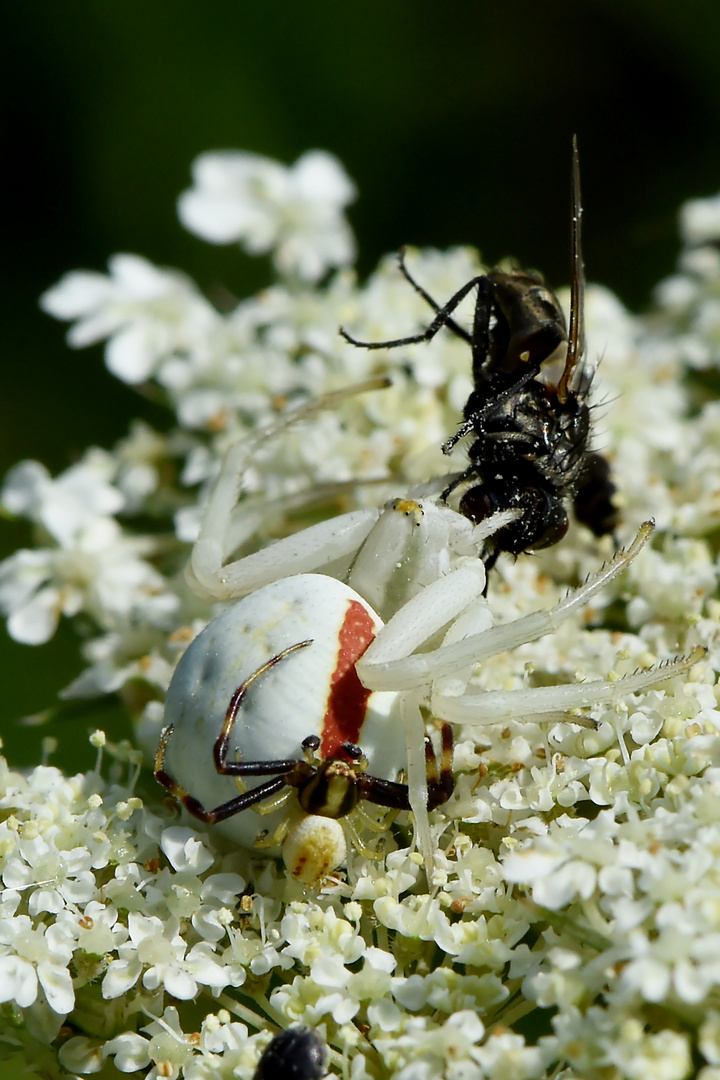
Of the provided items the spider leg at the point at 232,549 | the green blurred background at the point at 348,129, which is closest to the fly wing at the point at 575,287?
the spider leg at the point at 232,549

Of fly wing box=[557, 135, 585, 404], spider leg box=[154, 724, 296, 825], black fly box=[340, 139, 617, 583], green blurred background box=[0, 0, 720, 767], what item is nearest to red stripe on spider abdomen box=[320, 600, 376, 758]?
spider leg box=[154, 724, 296, 825]

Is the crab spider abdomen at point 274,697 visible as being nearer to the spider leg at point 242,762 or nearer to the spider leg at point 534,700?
the spider leg at point 242,762

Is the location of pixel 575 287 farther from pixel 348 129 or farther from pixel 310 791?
pixel 348 129

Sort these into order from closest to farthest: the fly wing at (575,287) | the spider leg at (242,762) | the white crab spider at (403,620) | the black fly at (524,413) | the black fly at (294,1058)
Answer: the black fly at (294,1058) → the spider leg at (242,762) → the white crab spider at (403,620) → the fly wing at (575,287) → the black fly at (524,413)

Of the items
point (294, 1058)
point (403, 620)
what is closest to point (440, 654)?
point (403, 620)

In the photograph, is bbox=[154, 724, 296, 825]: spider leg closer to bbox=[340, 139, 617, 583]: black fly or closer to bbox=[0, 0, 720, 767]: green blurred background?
bbox=[340, 139, 617, 583]: black fly

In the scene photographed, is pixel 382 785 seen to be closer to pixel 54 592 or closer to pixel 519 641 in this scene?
pixel 519 641

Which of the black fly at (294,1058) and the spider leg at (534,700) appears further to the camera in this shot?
the spider leg at (534,700)

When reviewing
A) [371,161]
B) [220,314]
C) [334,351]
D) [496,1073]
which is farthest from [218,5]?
[496,1073]
